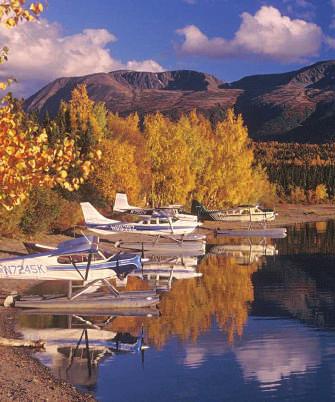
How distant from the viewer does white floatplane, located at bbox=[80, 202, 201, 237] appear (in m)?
41.7

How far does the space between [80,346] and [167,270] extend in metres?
15.2

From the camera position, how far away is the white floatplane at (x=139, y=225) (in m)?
41.7

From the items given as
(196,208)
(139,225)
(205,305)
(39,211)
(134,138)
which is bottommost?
(205,305)

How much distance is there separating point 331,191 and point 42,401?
101200 millimetres

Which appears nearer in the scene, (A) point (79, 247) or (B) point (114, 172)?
(A) point (79, 247)

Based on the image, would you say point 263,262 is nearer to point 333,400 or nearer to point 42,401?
point 333,400

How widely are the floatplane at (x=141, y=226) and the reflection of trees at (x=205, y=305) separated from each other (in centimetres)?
1002

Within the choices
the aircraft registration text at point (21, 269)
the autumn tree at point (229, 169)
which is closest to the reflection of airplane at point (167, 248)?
the aircraft registration text at point (21, 269)

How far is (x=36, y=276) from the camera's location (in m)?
21.9

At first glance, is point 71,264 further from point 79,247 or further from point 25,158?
point 25,158

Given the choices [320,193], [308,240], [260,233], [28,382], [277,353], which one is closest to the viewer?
[28,382]

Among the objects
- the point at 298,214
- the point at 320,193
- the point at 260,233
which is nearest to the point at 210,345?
the point at 260,233

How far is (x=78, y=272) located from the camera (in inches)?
848

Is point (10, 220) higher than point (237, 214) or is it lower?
higher
